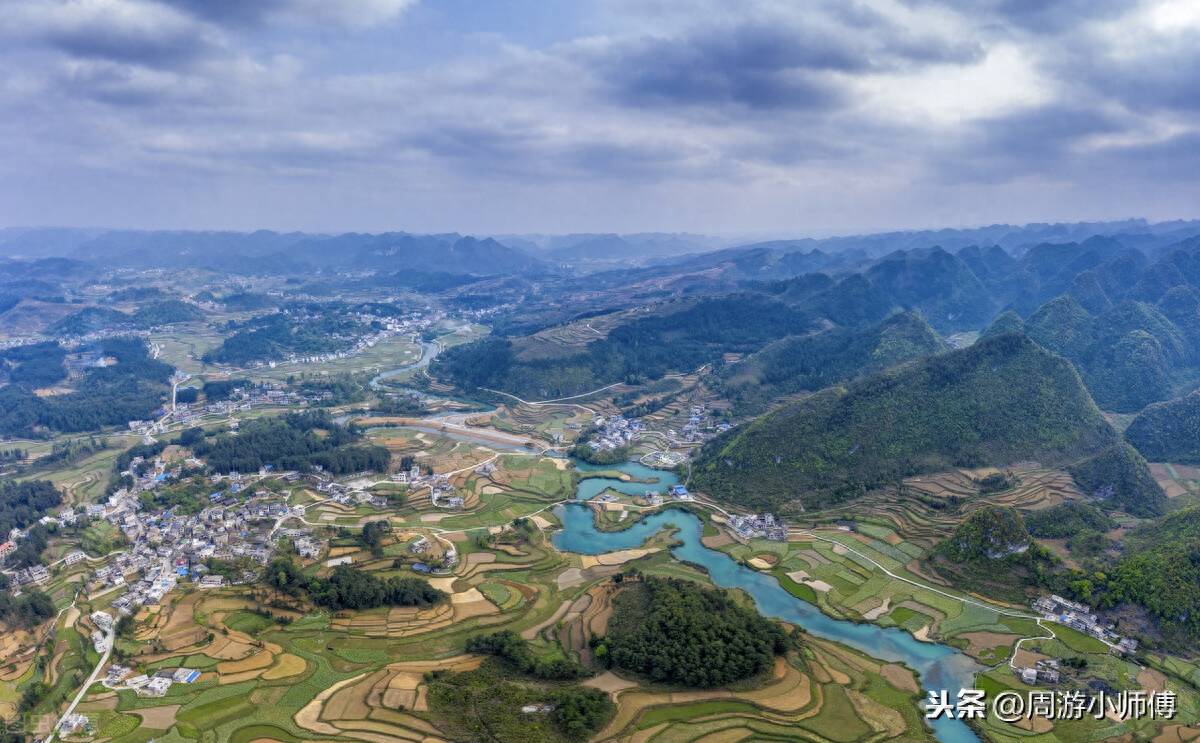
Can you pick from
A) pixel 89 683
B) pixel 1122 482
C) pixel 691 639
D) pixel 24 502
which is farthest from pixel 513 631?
pixel 1122 482

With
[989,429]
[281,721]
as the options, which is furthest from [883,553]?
[281,721]

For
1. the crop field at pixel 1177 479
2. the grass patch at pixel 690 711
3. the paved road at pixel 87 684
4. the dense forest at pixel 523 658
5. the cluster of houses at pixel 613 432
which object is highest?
the crop field at pixel 1177 479

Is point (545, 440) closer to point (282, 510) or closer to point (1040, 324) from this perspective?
point (282, 510)

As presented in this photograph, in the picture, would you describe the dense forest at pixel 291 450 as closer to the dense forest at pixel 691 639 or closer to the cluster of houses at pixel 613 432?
the cluster of houses at pixel 613 432

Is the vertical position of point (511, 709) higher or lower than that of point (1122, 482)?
lower

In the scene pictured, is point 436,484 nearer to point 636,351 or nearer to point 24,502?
point 24,502

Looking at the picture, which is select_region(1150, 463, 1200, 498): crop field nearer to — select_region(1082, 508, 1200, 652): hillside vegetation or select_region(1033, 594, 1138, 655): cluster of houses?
select_region(1082, 508, 1200, 652): hillside vegetation

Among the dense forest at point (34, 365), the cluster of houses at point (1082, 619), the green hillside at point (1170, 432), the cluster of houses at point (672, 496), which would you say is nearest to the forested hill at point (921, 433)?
the cluster of houses at point (672, 496)
